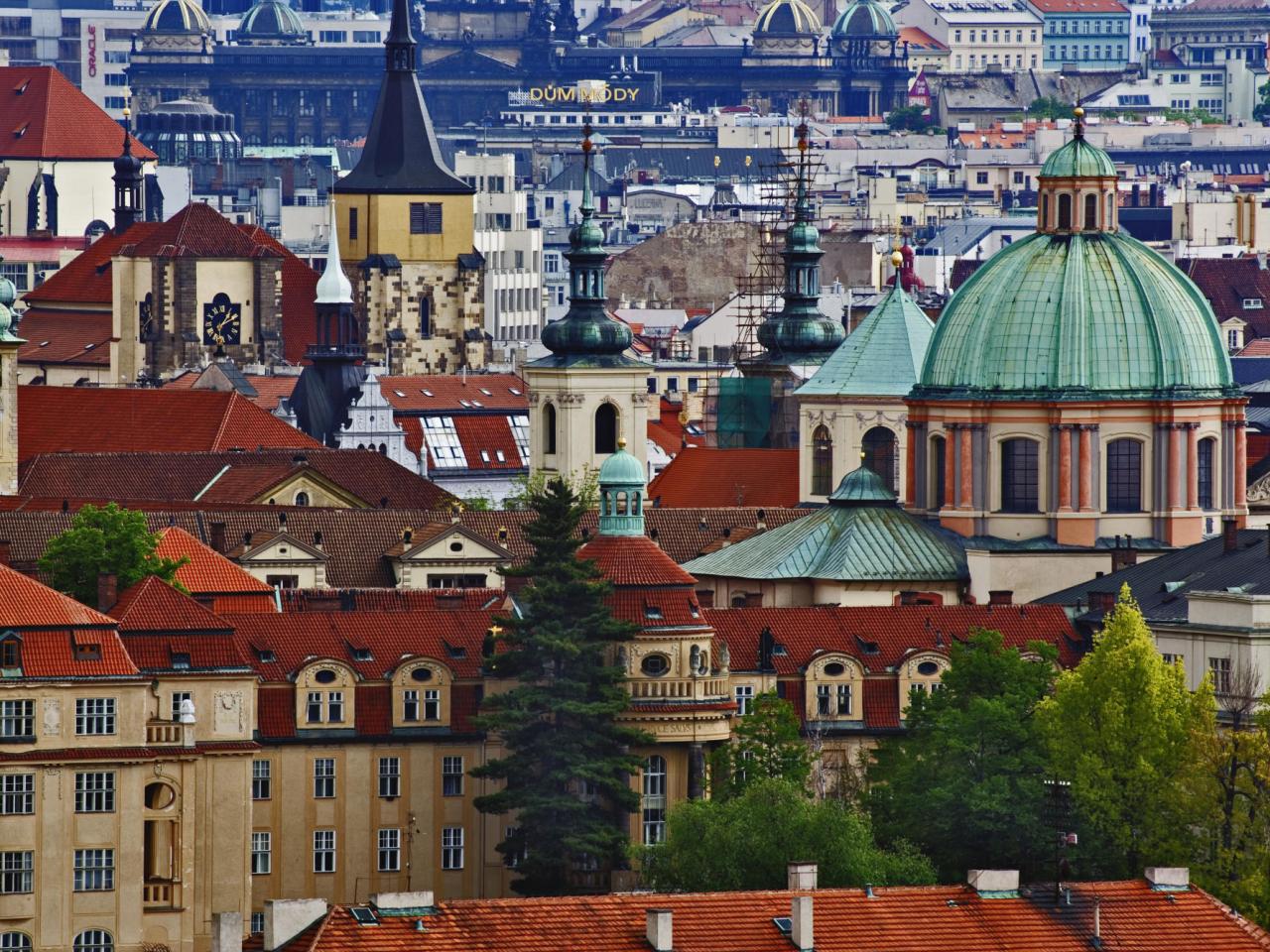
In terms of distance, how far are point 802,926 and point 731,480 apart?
69.3 metres

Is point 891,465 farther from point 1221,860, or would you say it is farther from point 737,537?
point 1221,860

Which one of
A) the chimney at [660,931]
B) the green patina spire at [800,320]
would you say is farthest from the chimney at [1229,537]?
the chimney at [660,931]

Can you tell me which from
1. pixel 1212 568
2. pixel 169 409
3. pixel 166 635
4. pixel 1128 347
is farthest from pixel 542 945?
pixel 169 409

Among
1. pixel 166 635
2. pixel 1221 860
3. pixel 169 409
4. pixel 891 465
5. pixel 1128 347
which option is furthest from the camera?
pixel 169 409

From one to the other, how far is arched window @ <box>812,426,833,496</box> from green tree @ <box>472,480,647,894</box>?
120ft

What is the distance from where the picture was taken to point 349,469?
162 m

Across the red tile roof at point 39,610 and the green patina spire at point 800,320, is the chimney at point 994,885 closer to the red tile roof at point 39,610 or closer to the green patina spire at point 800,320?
the red tile roof at point 39,610

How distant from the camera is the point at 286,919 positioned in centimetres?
8725

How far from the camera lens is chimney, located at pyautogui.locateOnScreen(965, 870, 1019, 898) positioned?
90.5m

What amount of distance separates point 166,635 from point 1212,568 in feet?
76.8

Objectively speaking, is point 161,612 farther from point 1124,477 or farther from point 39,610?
point 1124,477

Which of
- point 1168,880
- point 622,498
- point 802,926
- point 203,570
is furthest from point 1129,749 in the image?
point 203,570

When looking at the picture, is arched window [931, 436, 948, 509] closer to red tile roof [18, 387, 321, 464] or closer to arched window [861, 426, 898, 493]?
arched window [861, 426, 898, 493]

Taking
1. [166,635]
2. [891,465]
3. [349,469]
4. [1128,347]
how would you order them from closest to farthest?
[166,635] → [1128,347] → [891,465] → [349,469]
